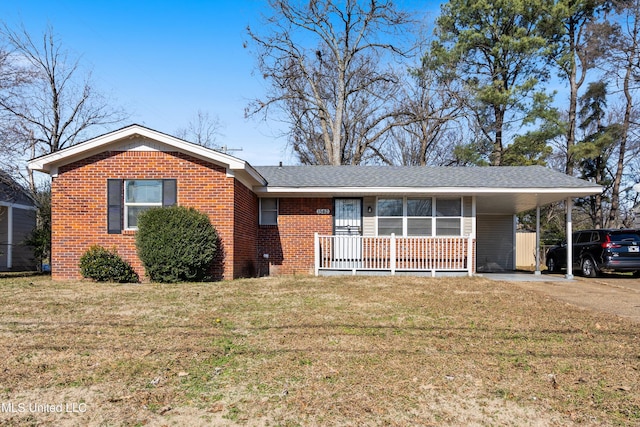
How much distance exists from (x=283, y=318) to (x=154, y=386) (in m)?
2.63

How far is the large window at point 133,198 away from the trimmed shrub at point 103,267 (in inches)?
24.5

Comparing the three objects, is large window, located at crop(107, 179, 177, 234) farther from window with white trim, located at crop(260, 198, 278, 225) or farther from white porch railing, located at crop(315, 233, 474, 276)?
white porch railing, located at crop(315, 233, 474, 276)

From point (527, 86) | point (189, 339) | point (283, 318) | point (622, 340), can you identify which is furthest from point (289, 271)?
point (527, 86)

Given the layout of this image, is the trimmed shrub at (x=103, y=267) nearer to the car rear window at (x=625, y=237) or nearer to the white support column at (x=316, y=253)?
the white support column at (x=316, y=253)

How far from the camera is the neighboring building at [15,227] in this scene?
16.7 metres

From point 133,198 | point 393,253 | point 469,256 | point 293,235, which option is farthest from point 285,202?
point 469,256

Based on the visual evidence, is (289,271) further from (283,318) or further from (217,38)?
(217,38)

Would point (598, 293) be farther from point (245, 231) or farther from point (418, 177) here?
point (245, 231)

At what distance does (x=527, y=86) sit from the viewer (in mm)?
21406

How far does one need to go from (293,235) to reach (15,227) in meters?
11.6

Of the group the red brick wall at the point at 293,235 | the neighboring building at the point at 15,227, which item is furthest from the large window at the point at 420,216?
the neighboring building at the point at 15,227

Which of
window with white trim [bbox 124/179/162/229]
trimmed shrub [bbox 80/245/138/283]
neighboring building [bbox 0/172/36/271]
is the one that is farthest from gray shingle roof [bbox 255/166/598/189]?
neighboring building [bbox 0/172/36/271]

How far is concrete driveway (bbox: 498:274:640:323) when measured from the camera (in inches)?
302

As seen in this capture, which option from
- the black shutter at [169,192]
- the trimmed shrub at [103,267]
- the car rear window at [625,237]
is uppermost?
the black shutter at [169,192]
